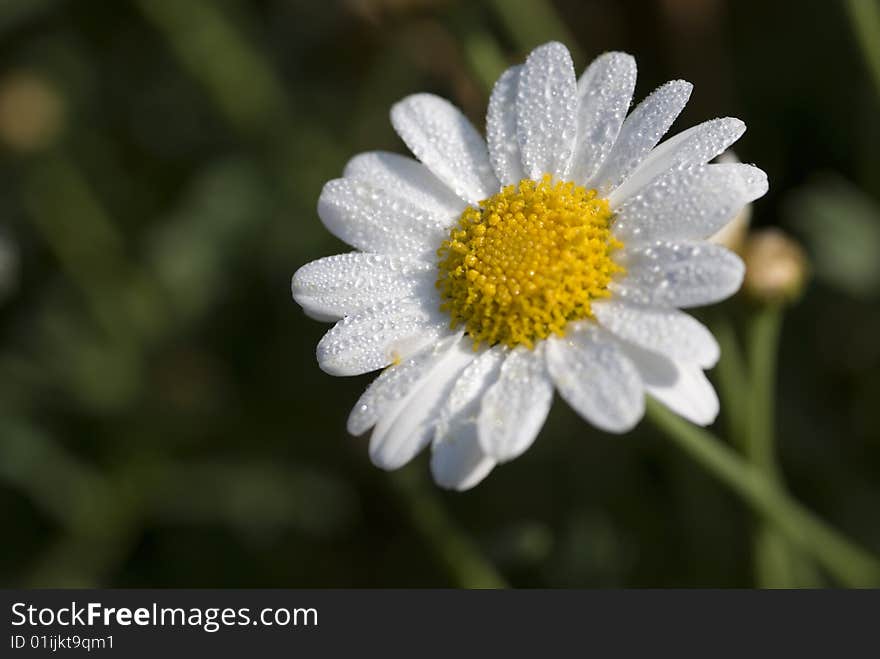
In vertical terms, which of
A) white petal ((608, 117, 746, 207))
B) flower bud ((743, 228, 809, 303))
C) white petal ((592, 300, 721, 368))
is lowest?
white petal ((592, 300, 721, 368))

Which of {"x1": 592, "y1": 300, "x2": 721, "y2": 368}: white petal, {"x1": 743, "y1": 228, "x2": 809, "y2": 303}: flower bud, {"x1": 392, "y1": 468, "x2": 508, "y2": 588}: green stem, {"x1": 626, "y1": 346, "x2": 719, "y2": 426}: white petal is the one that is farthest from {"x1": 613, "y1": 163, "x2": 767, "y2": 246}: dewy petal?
{"x1": 392, "y1": 468, "x2": 508, "y2": 588}: green stem

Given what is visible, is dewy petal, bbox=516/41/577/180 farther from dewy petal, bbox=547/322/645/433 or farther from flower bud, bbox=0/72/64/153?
flower bud, bbox=0/72/64/153

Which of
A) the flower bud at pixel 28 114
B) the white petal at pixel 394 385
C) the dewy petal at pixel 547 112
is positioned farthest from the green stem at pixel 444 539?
the flower bud at pixel 28 114

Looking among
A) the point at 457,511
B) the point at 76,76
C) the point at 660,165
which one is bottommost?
the point at 660,165

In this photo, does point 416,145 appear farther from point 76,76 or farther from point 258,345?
point 76,76

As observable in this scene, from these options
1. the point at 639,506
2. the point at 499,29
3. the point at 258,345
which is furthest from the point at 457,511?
the point at 499,29

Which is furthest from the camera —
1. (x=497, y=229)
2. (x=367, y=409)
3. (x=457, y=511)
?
(x=457, y=511)
